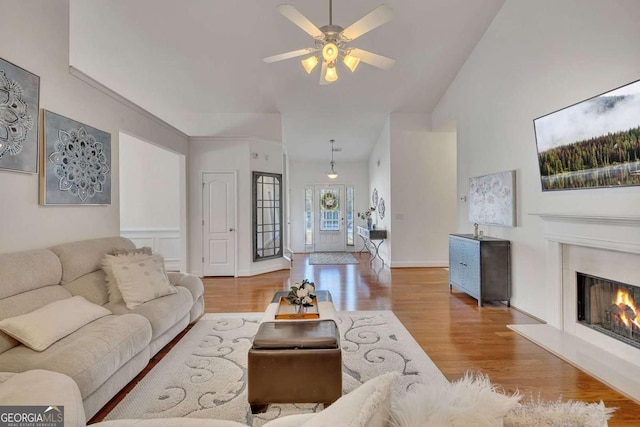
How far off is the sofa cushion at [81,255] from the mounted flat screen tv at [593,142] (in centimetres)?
460

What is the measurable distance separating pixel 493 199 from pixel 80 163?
195 inches

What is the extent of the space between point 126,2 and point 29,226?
119 inches

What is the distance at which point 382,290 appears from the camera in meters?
5.04

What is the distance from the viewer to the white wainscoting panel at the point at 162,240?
6.35 meters

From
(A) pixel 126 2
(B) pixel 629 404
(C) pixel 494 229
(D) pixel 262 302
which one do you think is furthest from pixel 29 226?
(C) pixel 494 229

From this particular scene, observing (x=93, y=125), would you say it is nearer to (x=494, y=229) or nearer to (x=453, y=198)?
(x=494, y=229)

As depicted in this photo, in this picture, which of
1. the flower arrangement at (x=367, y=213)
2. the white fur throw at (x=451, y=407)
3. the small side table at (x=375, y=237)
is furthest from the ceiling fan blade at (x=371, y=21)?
the flower arrangement at (x=367, y=213)

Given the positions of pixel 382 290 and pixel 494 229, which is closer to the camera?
pixel 494 229

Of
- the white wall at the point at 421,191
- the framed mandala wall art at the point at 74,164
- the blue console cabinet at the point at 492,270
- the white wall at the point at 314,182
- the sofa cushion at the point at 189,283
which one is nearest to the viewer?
the framed mandala wall art at the point at 74,164

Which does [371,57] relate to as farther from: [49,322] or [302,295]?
[49,322]

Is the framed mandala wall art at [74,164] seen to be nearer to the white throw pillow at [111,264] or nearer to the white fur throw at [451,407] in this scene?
the white throw pillow at [111,264]

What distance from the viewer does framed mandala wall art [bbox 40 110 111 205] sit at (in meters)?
2.74

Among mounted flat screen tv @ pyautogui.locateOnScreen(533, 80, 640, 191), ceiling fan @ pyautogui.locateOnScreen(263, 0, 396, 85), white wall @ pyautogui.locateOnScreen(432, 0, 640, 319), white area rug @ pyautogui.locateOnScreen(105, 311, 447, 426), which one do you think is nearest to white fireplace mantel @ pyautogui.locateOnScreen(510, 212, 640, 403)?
white wall @ pyautogui.locateOnScreen(432, 0, 640, 319)

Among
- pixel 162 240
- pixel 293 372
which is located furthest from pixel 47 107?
pixel 162 240
